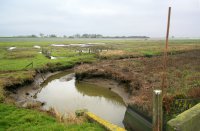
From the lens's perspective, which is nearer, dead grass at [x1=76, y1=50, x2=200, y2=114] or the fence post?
the fence post

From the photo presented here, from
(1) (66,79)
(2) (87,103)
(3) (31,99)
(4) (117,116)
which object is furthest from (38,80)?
(4) (117,116)

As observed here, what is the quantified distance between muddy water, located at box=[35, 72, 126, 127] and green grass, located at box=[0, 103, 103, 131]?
11.3ft

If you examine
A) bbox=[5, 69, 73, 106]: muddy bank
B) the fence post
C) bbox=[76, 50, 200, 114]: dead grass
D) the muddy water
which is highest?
the fence post

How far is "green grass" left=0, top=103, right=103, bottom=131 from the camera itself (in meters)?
9.34

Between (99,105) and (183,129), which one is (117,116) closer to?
(99,105)

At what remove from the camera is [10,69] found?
80.9 feet

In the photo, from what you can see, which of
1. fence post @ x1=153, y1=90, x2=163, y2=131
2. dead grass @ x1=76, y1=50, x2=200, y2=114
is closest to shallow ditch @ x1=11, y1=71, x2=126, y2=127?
dead grass @ x1=76, y1=50, x2=200, y2=114

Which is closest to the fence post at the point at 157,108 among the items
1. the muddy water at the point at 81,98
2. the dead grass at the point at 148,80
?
the dead grass at the point at 148,80

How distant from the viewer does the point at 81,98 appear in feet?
58.9

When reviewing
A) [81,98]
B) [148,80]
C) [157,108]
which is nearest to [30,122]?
[157,108]

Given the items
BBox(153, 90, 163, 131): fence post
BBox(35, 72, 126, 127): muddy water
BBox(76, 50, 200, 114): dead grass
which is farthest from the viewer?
BBox(35, 72, 126, 127): muddy water

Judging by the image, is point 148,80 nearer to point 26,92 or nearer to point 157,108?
point 26,92

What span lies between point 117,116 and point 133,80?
17.8ft

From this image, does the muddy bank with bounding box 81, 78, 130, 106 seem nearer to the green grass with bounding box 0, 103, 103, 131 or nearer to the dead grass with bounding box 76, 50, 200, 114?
the dead grass with bounding box 76, 50, 200, 114
